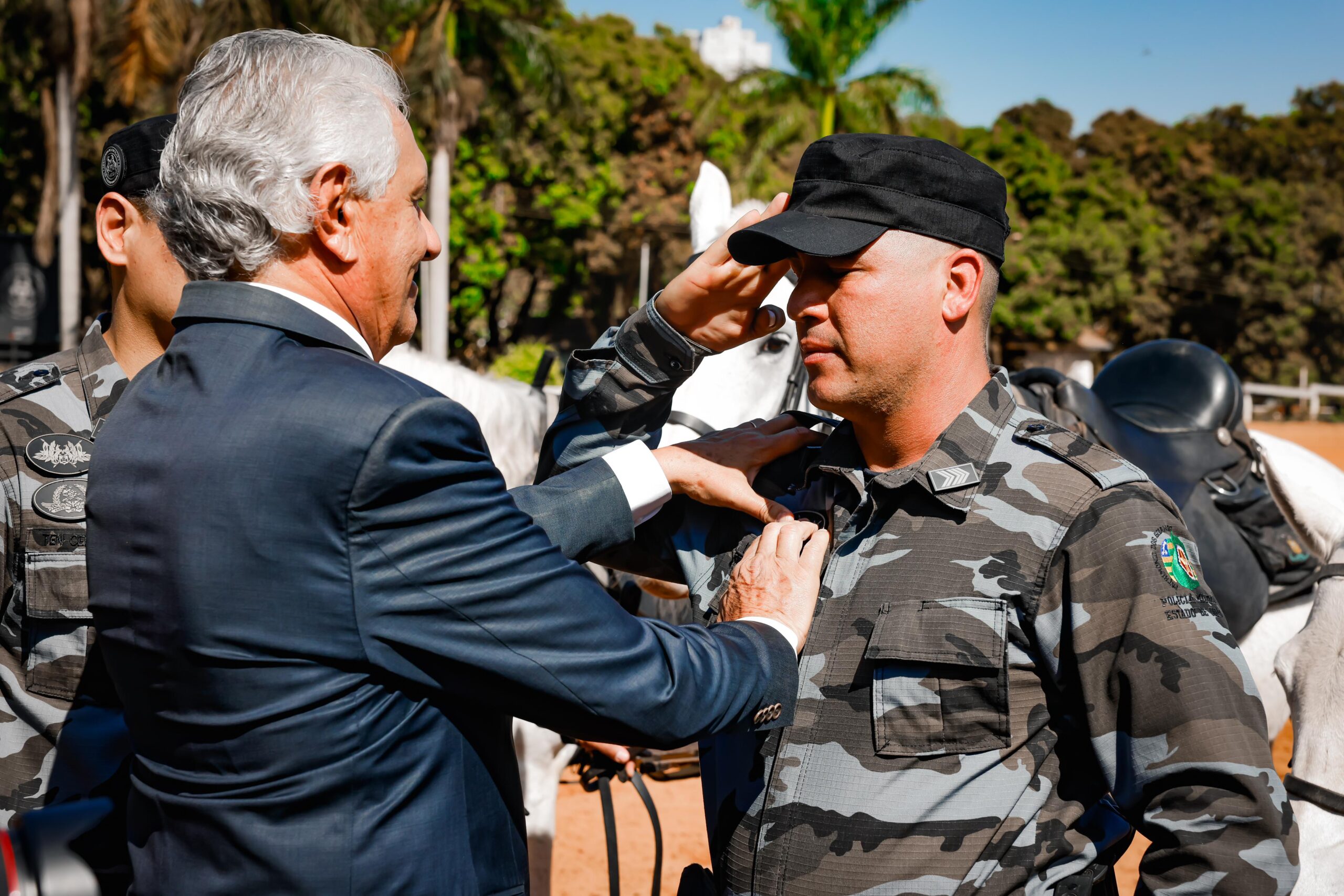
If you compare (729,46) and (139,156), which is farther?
(729,46)

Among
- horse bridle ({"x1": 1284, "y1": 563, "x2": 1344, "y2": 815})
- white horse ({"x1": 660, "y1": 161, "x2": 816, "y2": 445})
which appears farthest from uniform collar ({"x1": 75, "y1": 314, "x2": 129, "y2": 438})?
horse bridle ({"x1": 1284, "y1": 563, "x2": 1344, "y2": 815})

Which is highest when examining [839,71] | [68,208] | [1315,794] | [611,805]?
[839,71]

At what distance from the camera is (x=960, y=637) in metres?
1.70

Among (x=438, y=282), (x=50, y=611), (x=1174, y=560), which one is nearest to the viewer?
(x=1174, y=560)

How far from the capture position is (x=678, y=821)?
19.9ft

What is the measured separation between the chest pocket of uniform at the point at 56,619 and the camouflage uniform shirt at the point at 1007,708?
1.30 meters

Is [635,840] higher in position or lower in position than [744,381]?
lower

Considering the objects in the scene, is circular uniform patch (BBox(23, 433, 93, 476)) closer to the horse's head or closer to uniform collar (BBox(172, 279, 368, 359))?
uniform collar (BBox(172, 279, 368, 359))

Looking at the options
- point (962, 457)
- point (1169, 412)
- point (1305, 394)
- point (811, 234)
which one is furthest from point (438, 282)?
point (1305, 394)

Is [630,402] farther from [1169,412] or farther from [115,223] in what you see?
[1169,412]

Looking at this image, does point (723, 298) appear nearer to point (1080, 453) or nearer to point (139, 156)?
point (1080, 453)

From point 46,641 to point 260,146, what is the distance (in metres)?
1.22

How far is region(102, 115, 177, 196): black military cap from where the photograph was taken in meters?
2.22

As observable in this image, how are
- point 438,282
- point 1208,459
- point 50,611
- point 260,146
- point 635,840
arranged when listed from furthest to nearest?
1. point 438,282
2. point 635,840
3. point 1208,459
4. point 50,611
5. point 260,146
